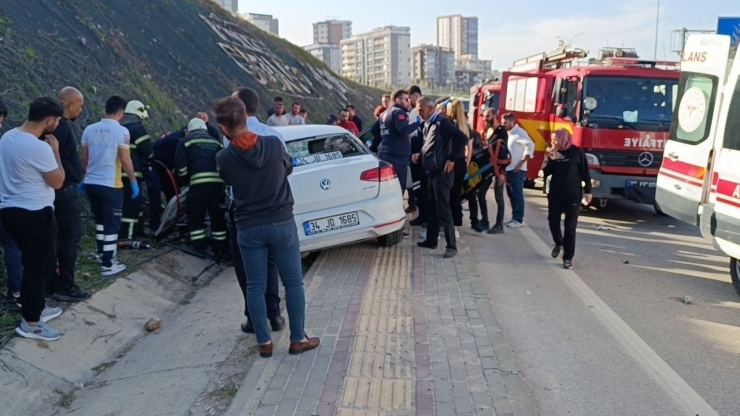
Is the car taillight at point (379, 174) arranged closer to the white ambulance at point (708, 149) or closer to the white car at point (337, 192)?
the white car at point (337, 192)

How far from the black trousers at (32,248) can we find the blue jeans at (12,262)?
0.60 metres

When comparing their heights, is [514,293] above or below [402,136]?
below

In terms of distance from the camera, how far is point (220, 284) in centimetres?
752

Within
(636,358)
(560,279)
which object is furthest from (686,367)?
(560,279)

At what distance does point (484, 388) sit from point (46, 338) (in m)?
3.45

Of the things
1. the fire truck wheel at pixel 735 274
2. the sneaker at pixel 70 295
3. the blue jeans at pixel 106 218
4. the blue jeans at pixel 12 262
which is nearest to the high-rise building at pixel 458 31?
the fire truck wheel at pixel 735 274

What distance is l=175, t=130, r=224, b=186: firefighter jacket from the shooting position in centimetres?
784

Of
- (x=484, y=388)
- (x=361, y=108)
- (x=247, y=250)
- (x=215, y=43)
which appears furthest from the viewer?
(x=361, y=108)

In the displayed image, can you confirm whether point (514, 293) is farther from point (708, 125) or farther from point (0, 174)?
point (0, 174)

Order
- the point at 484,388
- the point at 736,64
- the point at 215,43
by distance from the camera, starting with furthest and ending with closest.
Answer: the point at 215,43
the point at 736,64
the point at 484,388

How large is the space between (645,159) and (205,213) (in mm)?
7239

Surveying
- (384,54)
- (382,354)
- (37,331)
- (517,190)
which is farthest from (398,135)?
(384,54)

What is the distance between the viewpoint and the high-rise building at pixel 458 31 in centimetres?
19450

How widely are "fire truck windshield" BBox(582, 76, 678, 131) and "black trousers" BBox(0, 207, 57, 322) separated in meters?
8.76
